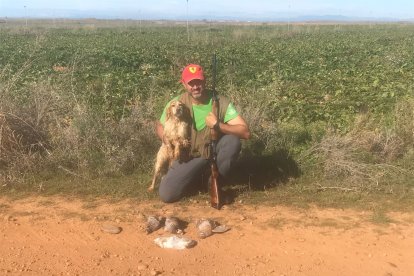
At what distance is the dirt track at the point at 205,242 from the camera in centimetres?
378

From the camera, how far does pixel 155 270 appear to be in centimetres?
373

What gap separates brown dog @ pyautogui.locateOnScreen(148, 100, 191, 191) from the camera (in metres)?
5.00

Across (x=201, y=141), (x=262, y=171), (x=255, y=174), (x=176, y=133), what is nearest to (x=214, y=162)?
(x=201, y=141)

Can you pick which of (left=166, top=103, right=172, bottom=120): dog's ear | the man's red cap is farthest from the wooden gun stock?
the man's red cap

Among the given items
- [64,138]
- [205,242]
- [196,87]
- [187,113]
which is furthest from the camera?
[64,138]

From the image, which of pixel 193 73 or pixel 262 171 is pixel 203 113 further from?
pixel 262 171

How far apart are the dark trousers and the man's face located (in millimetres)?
556

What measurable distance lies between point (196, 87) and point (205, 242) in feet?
5.30

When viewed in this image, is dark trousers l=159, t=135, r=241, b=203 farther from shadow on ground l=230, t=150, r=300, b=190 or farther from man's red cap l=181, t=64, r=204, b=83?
man's red cap l=181, t=64, r=204, b=83

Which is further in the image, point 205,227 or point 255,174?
point 255,174

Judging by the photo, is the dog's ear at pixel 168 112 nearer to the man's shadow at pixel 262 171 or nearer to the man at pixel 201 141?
the man at pixel 201 141

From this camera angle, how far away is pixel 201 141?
5.21 meters

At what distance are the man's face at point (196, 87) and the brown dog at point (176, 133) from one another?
0.54 feet

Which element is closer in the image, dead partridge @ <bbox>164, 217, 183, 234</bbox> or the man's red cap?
dead partridge @ <bbox>164, 217, 183, 234</bbox>
